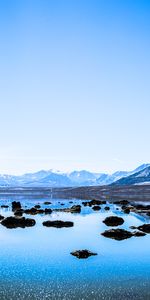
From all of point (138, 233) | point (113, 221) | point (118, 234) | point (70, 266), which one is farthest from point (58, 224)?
point (70, 266)

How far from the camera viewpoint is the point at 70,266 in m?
33.8

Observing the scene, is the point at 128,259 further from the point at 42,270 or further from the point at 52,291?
the point at 52,291

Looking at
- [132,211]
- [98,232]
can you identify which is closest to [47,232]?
[98,232]

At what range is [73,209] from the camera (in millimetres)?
83125

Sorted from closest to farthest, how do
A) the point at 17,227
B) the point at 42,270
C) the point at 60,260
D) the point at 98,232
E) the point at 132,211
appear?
the point at 42,270
the point at 60,260
the point at 98,232
the point at 17,227
the point at 132,211

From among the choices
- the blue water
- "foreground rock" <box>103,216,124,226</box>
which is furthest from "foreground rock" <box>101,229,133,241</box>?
"foreground rock" <box>103,216,124,226</box>

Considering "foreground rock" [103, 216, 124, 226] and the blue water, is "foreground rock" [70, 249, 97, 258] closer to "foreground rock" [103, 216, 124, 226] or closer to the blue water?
the blue water

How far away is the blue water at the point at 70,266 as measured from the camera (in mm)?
26245

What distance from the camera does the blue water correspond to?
26245mm

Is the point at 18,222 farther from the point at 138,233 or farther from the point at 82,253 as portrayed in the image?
the point at 82,253

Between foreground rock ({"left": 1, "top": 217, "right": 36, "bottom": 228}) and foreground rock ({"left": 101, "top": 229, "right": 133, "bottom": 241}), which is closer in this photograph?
foreground rock ({"left": 101, "top": 229, "right": 133, "bottom": 241})

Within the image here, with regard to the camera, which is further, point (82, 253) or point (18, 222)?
point (18, 222)

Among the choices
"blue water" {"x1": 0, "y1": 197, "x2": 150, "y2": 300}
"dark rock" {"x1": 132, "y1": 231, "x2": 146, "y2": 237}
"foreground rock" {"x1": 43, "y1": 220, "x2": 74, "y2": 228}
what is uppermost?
"foreground rock" {"x1": 43, "y1": 220, "x2": 74, "y2": 228}

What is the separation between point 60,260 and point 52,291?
997 cm
